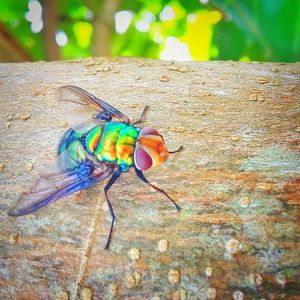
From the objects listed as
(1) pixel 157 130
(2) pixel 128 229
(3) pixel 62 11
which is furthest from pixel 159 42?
(2) pixel 128 229

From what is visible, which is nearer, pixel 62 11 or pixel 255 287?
pixel 255 287

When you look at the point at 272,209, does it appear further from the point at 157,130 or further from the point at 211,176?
the point at 157,130

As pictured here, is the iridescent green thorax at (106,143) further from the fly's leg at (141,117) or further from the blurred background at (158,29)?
the blurred background at (158,29)

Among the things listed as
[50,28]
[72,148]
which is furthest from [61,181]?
[50,28]

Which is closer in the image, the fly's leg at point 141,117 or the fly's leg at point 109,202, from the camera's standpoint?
the fly's leg at point 109,202

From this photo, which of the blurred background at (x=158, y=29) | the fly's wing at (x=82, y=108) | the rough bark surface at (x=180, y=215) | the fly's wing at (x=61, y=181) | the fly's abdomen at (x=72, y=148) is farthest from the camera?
the blurred background at (x=158, y=29)

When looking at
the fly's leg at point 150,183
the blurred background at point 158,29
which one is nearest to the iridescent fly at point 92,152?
the fly's leg at point 150,183

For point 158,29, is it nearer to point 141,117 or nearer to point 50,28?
point 50,28
